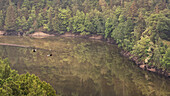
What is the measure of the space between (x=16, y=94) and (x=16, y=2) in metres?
93.2

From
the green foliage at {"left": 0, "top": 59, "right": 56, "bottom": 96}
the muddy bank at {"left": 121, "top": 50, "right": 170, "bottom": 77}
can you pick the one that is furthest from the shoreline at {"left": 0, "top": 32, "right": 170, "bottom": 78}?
the green foliage at {"left": 0, "top": 59, "right": 56, "bottom": 96}

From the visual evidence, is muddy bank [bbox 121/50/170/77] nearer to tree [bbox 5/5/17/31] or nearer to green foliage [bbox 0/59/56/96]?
green foliage [bbox 0/59/56/96]

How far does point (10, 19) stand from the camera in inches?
3664

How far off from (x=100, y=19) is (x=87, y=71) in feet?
147

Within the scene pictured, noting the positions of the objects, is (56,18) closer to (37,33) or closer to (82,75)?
(37,33)

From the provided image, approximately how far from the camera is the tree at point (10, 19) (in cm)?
9175

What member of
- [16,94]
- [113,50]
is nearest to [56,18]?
[113,50]

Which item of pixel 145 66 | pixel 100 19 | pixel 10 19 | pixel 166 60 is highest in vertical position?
pixel 10 19

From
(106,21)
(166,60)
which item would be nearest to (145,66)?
(166,60)

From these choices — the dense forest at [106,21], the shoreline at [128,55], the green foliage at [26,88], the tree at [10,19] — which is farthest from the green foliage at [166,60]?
the tree at [10,19]

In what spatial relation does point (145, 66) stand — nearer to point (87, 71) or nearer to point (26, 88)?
point (87, 71)

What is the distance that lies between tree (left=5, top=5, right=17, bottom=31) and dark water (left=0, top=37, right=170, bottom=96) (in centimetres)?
2868

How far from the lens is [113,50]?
67.5 m

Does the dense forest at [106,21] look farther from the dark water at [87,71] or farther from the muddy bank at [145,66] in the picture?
the dark water at [87,71]
